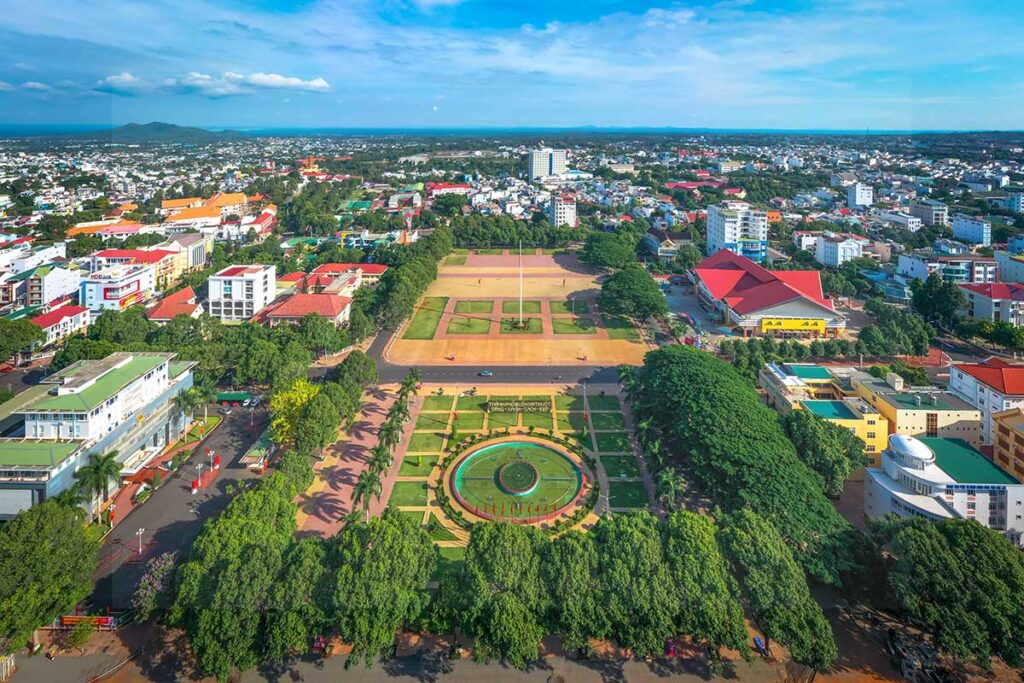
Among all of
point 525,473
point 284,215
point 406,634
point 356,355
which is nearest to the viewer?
point 406,634

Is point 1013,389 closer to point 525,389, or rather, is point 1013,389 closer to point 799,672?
point 799,672

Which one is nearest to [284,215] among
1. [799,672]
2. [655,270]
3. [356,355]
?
[655,270]

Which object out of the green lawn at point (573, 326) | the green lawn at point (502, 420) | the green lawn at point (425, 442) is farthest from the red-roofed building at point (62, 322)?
the green lawn at point (573, 326)

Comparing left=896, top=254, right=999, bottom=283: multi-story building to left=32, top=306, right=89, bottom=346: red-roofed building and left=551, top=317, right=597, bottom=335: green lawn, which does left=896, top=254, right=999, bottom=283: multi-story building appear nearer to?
left=551, top=317, right=597, bottom=335: green lawn

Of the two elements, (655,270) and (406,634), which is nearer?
(406,634)

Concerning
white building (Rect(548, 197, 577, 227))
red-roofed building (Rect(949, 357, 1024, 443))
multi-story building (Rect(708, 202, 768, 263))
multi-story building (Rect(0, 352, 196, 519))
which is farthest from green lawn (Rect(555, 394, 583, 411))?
white building (Rect(548, 197, 577, 227))

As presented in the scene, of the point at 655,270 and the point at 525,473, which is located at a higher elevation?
the point at 655,270
